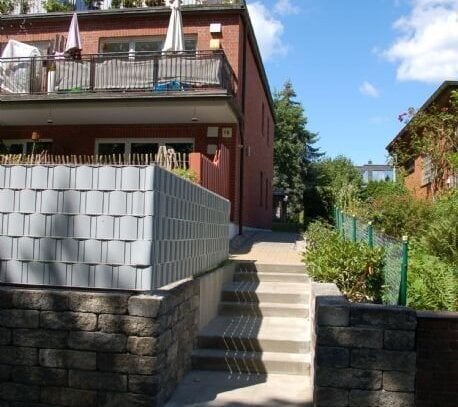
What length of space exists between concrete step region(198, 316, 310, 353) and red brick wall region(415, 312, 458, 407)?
167 cm

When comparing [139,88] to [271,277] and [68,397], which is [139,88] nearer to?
[271,277]

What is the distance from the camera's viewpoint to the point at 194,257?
6598 mm

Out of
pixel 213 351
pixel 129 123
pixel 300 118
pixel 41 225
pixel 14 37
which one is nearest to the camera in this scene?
pixel 41 225

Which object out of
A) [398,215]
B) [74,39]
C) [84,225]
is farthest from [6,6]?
[84,225]

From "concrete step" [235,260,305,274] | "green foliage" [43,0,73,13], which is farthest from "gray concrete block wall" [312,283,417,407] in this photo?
"green foliage" [43,0,73,13]

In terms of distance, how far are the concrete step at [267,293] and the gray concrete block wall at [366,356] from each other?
9.70 ft

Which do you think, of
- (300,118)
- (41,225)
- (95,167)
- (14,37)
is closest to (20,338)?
(41,225)

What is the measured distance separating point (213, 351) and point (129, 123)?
10.1 m

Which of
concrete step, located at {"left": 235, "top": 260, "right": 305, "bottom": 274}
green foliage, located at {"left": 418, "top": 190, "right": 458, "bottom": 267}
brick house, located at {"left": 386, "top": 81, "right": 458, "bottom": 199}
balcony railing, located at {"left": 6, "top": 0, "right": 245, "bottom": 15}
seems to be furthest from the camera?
balcony railing, located at {"left": 6, "top": 0, "right": 245, "bottom": 15}

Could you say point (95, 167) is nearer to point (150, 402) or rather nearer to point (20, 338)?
point (20, 338)

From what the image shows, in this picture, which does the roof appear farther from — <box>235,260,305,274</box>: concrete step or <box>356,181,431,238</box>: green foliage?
<box>235,260,305,274</box>: concrete step

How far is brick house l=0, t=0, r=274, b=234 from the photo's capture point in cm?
1322

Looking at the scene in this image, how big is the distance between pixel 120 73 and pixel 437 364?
36.0 ft

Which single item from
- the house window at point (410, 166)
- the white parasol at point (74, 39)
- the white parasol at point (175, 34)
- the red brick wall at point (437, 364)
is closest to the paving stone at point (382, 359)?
the red brick wall at point (437, 364)
